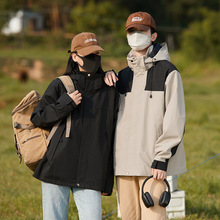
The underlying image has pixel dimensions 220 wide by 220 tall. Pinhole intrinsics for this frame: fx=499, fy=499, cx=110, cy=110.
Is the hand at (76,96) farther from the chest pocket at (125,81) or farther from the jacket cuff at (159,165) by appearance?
the jacket cuff at (159,165)

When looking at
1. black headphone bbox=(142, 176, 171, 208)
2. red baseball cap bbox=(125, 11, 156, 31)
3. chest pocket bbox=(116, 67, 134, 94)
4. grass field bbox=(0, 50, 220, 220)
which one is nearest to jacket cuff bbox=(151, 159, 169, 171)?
black headphone bbox=(142, 176, 171, 208)

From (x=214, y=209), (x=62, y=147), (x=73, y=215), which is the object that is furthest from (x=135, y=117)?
(x=214, y=209)

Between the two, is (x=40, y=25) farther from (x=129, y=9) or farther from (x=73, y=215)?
(x=73, y=215)

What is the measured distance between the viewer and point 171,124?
10.8 feet

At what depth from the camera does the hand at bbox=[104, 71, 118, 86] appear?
3.43 meters

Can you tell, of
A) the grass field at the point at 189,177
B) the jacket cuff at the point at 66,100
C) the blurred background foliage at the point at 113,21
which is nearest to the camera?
the jacket cuff at the point at 66,100

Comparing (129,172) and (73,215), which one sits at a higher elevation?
(129,172)

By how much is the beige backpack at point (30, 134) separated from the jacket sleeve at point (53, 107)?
0.06 metres

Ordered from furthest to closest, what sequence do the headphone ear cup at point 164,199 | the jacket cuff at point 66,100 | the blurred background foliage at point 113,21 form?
the blurred background foliage at point 113,21 < the headphone ear cup at point 164,199 < the jacket cuff at point 66,100

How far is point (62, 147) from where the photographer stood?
3.33 meters

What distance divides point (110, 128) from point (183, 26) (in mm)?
50973

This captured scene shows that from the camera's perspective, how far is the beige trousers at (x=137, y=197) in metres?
3.41

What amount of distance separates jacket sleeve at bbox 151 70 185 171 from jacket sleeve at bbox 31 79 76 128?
2.06ft

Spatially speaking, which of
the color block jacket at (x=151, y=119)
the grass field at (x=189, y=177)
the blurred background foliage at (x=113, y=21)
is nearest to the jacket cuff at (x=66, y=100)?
the color block jacket at (x=151, y=119)
